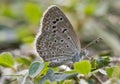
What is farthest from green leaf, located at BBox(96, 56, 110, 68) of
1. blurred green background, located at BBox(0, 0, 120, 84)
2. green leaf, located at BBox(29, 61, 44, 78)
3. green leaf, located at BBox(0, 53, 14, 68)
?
blurred green background, located at BBox(0, 0, 120, 84)

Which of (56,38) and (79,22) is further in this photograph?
(79,22)

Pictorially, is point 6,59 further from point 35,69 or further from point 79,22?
point 79,22

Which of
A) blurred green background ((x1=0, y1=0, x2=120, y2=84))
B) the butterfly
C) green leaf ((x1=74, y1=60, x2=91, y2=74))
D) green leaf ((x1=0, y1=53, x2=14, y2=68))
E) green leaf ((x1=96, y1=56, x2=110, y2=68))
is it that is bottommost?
green leaf ((x1=74, y1=60, x2=91, y2=74))

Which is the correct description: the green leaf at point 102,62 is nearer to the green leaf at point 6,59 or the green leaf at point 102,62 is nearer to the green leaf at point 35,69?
the green leaf at point 35,69

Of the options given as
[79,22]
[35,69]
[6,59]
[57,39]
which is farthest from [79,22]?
[35,69]

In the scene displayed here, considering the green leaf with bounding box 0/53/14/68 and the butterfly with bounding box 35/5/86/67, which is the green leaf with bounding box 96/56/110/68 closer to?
the butterfly with bounding box 35/5/86/67

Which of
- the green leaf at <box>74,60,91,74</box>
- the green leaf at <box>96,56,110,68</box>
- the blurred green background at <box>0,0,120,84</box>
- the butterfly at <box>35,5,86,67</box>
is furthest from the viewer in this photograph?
the blurred green background at <box>0,0,120,84</box>

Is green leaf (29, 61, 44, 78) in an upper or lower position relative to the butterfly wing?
lower
